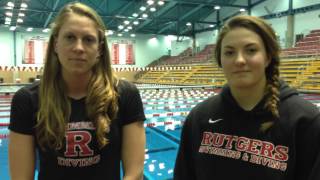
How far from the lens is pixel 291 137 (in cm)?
116

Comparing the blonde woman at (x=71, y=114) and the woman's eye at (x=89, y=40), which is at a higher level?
the woman's eye at (x=89, y=40)

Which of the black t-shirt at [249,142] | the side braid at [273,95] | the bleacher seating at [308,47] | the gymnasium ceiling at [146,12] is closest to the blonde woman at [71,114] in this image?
the black t-shirt at [249,142]

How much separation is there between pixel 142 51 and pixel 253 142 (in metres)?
28.9

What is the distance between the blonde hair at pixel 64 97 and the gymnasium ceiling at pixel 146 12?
16.2m

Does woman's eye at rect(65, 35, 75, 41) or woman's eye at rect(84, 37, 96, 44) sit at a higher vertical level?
woman's eye at rect(65, 35, 75, 41)

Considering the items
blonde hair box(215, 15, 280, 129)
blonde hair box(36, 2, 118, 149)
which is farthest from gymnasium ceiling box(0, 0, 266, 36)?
blonde hair box(215, 15, 280, 129)

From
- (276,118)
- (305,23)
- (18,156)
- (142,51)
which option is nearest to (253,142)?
(276,118)

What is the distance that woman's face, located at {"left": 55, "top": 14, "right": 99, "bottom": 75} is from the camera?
4.46 feet

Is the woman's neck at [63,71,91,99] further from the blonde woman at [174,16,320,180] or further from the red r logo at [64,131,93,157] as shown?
the blonde woman at [174,16,320,180]

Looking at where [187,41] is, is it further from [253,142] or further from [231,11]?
[253,142]

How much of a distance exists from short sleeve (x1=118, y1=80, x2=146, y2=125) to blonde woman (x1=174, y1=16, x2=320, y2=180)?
0.95ft

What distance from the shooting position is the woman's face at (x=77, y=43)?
136cm

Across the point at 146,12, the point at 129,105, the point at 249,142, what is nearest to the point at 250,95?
the point at 249,142

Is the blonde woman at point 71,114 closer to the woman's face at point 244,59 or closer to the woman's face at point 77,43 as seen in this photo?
the woman's face at point 77,43
